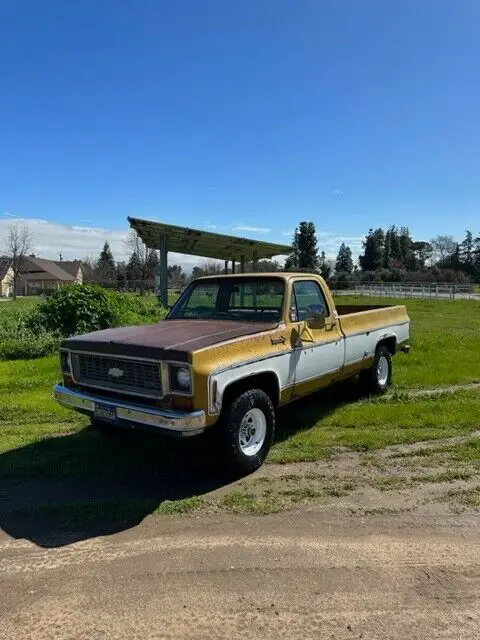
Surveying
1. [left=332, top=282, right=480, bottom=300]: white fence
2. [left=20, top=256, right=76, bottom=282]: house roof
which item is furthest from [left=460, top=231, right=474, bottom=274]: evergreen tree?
[left=20, top=256, right=76, bottom=282]: house roof

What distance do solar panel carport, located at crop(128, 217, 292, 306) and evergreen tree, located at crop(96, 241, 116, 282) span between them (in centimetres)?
6322

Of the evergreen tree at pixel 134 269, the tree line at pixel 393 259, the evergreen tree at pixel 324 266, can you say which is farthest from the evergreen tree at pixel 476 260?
the evergreen tree at pixel 134 269

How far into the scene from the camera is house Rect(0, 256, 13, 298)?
79750 mm

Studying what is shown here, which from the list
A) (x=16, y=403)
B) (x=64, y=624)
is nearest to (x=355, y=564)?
(x=64, y=624)

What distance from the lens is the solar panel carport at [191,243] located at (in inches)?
697

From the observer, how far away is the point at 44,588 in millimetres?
3252

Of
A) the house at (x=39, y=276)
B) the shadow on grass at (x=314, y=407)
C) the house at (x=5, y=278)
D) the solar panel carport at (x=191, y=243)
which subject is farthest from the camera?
the house at (x=39, y=276)

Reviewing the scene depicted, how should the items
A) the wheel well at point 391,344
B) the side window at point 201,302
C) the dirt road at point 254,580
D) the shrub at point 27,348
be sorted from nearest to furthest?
the dirt road at point 254,580 → the side window at point 201,302 → the wheel well at point 391,344 → the shrub at point 27,348

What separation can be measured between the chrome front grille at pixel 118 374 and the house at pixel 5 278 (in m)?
80.5

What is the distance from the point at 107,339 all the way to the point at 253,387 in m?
1.47

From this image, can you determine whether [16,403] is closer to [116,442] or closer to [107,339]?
[116,442]

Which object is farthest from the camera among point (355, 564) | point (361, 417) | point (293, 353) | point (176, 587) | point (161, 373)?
point (361, 417)

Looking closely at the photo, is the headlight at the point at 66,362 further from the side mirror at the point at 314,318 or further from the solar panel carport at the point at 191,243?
the solar panel carport at the point at 191,243

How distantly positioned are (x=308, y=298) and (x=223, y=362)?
204cm
